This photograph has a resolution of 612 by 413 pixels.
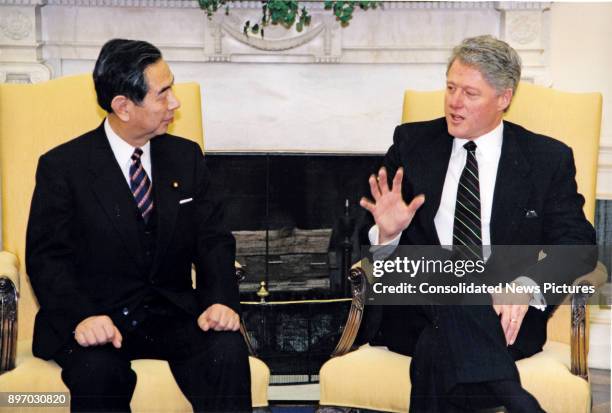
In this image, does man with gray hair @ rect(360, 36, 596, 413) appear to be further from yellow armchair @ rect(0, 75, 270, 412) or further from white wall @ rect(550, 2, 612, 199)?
white wall @ rect(550, 2, 612, 199)

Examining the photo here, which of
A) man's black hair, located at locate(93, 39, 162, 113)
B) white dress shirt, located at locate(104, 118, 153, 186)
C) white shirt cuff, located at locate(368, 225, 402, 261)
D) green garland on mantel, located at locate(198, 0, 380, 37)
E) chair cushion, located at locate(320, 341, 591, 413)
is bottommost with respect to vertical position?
chair cushion, located at locate(320, 341, 591, 413)

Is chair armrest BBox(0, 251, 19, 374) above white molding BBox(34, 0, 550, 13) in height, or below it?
below

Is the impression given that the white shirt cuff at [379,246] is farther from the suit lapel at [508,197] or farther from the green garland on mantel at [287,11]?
the green garland on mantel at [287,11]

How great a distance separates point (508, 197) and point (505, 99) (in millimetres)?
308

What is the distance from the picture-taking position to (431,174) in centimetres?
287

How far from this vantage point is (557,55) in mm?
3809

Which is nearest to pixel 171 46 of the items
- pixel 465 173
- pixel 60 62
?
pixel 60 62

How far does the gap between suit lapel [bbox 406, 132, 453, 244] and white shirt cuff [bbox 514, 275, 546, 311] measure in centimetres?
28

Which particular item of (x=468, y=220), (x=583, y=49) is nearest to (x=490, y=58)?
(x=468, y=220)

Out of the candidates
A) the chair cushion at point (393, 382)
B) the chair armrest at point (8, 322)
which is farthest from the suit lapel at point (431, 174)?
the chair armrest at point (8, 322)

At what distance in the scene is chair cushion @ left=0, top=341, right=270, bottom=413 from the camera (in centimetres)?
258

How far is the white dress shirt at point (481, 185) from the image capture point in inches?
111

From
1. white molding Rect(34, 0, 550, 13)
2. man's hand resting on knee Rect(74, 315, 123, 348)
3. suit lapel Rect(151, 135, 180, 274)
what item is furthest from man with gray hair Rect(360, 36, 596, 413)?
white molding Rect(34, 0, 550, 13)

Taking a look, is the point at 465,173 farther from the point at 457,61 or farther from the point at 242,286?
the point at 242,286
